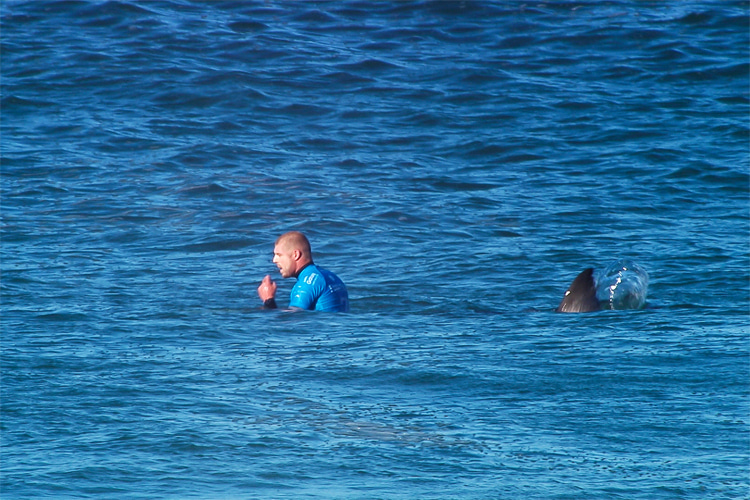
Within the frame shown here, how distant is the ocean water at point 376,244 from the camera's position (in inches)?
226

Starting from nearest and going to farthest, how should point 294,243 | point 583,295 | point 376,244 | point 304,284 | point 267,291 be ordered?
point 583,295
point 267,291
point 304,284
point 294,243
point 376,244

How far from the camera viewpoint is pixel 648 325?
856 cm

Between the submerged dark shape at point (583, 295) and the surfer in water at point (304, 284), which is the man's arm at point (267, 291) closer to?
the surfer in water at point (304, 284)

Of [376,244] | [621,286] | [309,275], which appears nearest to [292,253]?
[309,275]

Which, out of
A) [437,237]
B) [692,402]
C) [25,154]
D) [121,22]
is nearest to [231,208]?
[437,237]

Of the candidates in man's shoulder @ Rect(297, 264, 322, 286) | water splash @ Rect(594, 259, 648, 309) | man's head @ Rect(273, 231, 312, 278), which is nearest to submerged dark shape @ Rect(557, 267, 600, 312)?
water splash @ Rect(594, 259, 648, 309)

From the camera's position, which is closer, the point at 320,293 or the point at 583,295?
the point at 583,295

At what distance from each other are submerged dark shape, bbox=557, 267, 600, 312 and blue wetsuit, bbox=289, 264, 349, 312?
2078 mm

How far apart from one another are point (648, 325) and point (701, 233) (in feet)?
13.1

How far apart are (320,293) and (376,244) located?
2.86 meters

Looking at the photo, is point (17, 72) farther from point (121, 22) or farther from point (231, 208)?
point (231, 208)

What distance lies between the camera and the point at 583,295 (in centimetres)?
914

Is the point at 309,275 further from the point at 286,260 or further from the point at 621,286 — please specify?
the point at 621,286

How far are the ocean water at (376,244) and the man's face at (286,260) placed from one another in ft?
1.73
